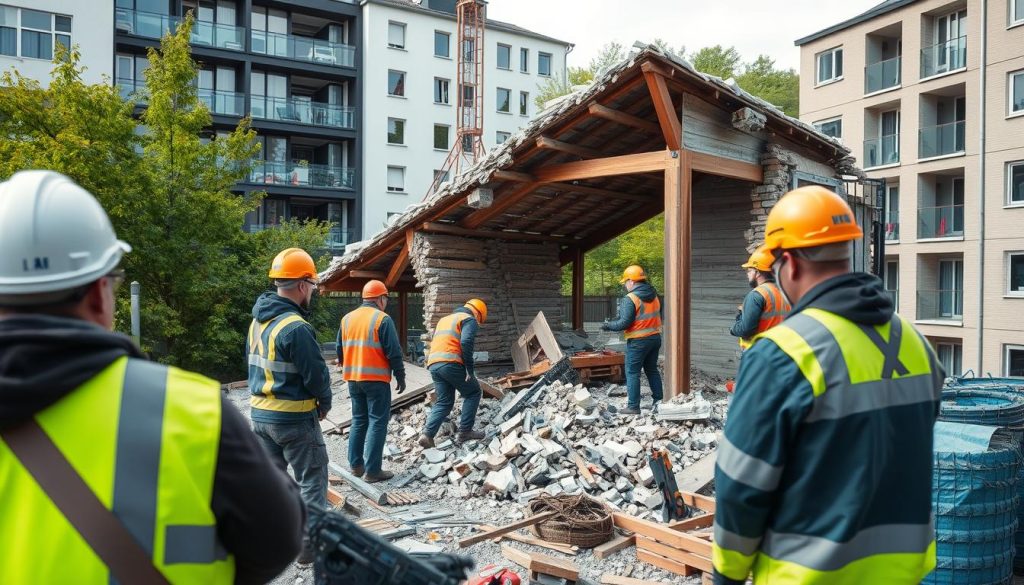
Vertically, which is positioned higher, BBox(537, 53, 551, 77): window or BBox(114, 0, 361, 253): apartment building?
BBox(537, 53, 551, 77): window

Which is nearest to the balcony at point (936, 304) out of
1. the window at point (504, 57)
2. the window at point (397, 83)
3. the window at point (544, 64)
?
the window at point (544, 64)

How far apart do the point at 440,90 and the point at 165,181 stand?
79.2 ft

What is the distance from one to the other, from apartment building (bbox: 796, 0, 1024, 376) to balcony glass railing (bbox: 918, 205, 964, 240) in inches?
1.4

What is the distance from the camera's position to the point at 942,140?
2498 cm

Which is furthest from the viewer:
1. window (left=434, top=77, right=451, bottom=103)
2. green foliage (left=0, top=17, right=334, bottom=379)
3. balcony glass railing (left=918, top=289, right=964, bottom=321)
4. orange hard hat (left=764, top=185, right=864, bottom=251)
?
window (left=434, top=77, right=451, bottom=103)

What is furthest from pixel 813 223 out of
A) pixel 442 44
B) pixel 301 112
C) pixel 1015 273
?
pixel 442 44

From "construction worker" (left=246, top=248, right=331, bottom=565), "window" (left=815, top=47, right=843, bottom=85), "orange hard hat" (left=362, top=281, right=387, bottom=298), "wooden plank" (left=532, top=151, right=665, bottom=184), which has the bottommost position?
"construction worker" (left=246, top=248, right=331, bottom=565)

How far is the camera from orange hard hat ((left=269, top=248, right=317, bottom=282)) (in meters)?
5.73

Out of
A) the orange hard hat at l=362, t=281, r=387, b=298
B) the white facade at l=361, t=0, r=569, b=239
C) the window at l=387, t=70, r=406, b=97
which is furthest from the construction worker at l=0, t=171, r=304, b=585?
the window at l=387, t=70, r=406, b=97

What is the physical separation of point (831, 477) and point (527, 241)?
41.2 ft

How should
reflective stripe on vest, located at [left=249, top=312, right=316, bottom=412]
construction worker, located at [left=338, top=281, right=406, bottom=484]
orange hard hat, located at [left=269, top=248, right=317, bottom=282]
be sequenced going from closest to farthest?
reflective stripe on vest, located at [left=249, top=312, right=316, bottom=412]
orange hard hat, located at [left=269, top=248, right=317, bottom=282]
construction worker, located at [left=338, top=281, right=406, bottom=484]

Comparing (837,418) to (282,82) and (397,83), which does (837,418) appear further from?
(397,83)

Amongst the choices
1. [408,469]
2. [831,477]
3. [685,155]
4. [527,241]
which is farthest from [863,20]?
[831,477]

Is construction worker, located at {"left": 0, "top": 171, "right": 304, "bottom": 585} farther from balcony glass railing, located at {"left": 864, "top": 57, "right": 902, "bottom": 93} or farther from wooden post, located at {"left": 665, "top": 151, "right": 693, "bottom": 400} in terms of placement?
balcony glass railing, located at {"left": 864, "top": 57, "right": 902, "bottom": 93}
